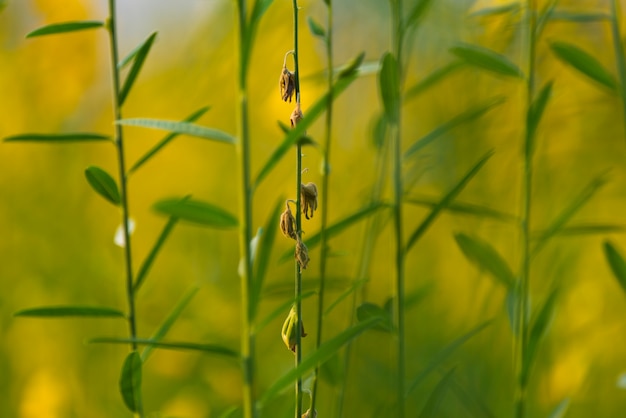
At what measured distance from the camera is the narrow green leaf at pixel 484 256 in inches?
20.3

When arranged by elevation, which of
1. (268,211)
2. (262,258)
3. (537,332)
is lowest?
(268,211)

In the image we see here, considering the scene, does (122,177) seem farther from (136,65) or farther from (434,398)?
(434,398)

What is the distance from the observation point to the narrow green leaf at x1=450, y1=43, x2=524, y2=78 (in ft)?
1.65

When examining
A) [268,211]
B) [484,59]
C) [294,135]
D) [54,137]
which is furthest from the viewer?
[268,211]

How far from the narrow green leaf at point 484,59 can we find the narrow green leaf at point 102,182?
22 cm

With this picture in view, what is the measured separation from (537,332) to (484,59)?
0.17m

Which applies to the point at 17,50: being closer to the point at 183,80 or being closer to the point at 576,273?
the point at 183,80

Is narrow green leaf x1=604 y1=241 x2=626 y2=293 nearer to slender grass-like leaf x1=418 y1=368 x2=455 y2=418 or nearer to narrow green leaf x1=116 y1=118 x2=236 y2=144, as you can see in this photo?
slender grass-like leaf x1=418 y1=368 x2=455 y2=418

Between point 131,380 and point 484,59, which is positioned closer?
point 131,380

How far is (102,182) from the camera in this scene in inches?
16.4

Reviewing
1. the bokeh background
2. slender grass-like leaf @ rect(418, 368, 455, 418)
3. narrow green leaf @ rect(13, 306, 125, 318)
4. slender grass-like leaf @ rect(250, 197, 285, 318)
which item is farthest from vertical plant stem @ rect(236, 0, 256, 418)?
the bokeh background

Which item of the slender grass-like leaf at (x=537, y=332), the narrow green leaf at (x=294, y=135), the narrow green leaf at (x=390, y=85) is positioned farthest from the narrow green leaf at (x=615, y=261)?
the narrow green leaf at (x=294, y=135)

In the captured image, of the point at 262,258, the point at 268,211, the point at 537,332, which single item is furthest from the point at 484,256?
the point at 268,211

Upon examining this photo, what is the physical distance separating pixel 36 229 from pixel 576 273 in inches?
31.9
